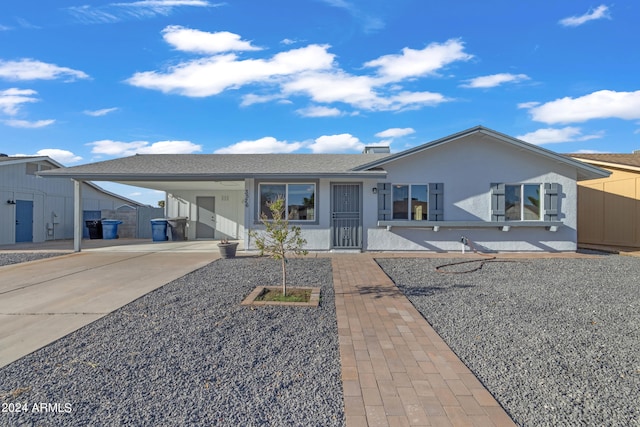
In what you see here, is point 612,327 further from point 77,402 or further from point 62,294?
point 62,294

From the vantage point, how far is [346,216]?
10727 millimetres

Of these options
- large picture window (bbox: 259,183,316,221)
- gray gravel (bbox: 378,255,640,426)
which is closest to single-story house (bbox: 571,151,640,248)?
gray gravel (bbox: 378,255,640,426)

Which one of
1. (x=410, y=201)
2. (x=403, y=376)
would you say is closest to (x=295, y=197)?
(x=410, y=201)

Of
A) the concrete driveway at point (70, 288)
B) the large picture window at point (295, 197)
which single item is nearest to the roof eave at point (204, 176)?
the large picture window at point (295, 197)

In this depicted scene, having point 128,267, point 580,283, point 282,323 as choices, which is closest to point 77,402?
point 282,323

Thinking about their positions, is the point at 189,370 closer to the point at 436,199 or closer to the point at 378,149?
the point at 436,199

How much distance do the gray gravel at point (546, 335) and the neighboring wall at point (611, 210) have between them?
238 inches

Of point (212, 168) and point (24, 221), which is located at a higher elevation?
point (212, 168)

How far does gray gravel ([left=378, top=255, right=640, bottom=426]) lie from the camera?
2461 millimetres

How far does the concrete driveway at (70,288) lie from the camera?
3.86 m

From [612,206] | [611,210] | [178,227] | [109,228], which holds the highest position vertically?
[612,206]

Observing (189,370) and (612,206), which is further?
(612,206)

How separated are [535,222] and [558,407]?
9.62 m

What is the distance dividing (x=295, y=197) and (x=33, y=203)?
12.6 m
